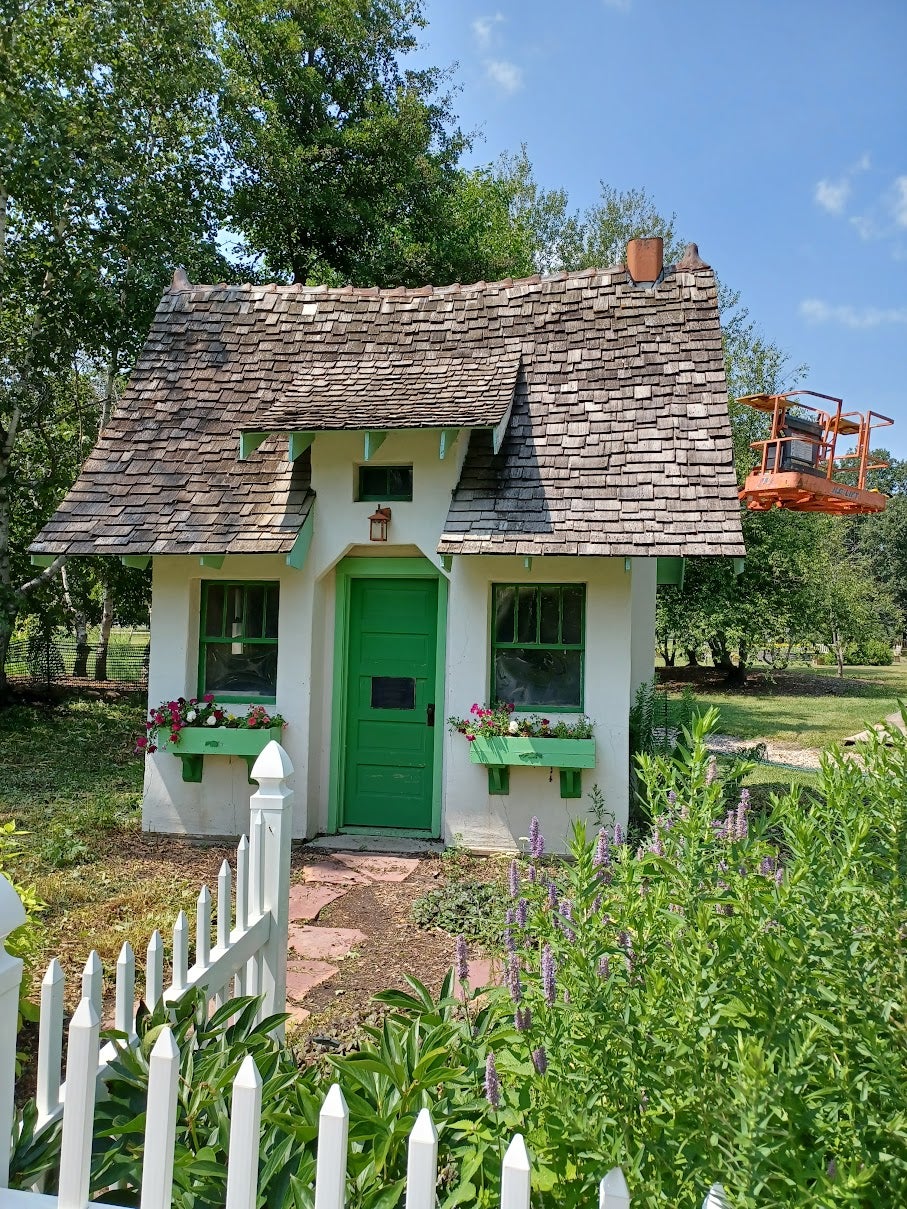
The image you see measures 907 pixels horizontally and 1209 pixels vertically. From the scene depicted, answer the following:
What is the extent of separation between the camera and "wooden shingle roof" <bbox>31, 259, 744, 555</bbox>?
6758 millimetres

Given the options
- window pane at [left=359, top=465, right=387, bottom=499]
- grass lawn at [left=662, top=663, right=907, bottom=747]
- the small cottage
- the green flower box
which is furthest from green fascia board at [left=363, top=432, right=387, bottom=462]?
grass lawn at [left=662, top=663, right=907, bottom=747]

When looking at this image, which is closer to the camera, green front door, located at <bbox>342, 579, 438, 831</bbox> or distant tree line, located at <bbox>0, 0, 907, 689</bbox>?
green front door, located at <bbox>342, 579, 438, 831</bbox>

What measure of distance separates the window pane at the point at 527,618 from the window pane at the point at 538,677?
12cm

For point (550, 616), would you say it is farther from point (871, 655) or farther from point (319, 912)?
point (871, 655)

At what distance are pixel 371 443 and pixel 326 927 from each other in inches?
155

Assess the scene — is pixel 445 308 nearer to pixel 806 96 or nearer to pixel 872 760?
pixel 806 96

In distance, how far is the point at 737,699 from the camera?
804 inches

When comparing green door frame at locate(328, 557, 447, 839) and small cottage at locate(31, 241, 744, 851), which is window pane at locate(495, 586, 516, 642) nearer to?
small cottage at locate(31, 241, 744, 851)

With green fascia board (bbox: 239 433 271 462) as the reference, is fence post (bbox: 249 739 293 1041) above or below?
below

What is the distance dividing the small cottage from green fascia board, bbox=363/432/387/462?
0.07 ft

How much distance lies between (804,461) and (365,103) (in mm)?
15043

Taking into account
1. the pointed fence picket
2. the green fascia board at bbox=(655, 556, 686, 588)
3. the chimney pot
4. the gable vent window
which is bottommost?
the pointed fence picket

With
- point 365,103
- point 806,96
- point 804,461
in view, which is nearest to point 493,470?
point 804,461

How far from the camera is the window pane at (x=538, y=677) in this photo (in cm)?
705
